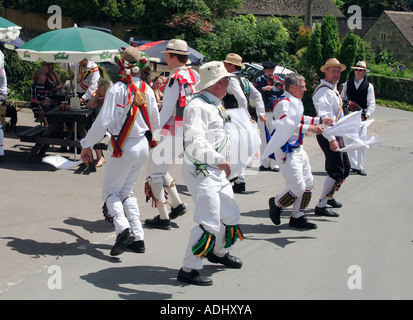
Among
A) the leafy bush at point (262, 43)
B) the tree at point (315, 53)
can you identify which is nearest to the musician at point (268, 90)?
the tree at point (315, 53)

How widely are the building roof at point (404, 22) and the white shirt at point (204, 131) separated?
44.5 metres

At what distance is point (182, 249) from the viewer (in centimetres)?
636

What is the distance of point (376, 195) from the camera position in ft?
30.7

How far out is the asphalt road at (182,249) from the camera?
206 inches

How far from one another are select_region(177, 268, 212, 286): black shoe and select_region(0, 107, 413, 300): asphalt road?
5 centimetres

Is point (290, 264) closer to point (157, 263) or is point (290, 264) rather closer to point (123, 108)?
point (157, 263)

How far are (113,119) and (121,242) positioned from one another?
48.6 inches

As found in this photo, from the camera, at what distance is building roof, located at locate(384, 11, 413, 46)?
1845 inches

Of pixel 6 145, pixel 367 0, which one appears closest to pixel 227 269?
pixel 6 145

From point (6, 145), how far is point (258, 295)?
25.2 ft

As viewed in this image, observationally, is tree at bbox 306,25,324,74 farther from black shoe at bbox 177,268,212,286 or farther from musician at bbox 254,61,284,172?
black shoe at bbox 177,268,212,286

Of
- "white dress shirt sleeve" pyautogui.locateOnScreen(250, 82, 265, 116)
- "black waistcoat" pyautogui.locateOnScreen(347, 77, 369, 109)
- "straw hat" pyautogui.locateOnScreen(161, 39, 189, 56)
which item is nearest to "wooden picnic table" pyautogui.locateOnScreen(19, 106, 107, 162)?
"white dress shirt sleeve" pyautogui.locateOnScreen(250, 82, 265, 116)

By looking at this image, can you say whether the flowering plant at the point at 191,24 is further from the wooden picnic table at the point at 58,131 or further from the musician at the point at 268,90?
the wooden picnic table at the point at 58,131

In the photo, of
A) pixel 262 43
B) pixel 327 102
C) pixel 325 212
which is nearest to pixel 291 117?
pixel 327 102
